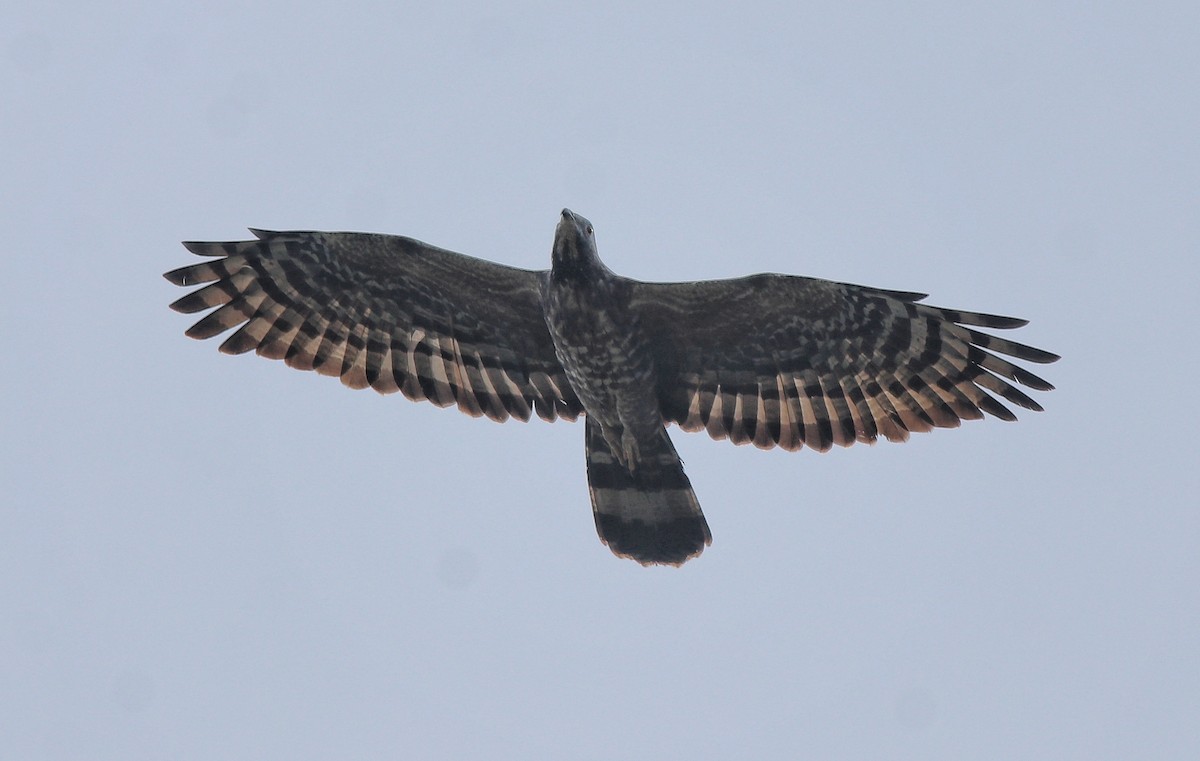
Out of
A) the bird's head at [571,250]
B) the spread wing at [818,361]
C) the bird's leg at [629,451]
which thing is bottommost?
the bird's leg at [629,451]

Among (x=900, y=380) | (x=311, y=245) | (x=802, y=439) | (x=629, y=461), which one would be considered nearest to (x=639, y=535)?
(x=629, y=461)

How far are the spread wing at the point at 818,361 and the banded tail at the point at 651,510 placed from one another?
44cm

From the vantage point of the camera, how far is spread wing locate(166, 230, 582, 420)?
485 inches

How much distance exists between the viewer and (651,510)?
12.6m

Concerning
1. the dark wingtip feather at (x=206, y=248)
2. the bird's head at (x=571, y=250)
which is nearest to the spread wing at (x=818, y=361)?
the bird's head at (x=571, y=250)

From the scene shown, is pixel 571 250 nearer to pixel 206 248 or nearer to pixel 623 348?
pixel 623 348

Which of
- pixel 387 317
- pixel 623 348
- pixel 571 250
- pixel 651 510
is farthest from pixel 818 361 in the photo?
pixel 387 317

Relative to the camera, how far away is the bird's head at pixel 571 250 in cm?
1163

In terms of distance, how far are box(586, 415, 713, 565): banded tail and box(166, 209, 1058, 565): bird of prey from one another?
0.04ft

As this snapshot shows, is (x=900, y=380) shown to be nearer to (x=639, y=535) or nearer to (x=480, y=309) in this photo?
(x=639, y=535)

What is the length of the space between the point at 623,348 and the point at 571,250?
2.88 ft

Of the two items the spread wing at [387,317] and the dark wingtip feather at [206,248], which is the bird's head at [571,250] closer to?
the spread wing at [387,317]

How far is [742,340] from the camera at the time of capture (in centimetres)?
1241

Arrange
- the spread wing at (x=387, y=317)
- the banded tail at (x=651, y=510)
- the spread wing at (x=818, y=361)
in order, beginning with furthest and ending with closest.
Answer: the banded tail at (x=651, y=510)
the spread wing at (x=387, y=317)
the spread wing at (x=818, y=361)
